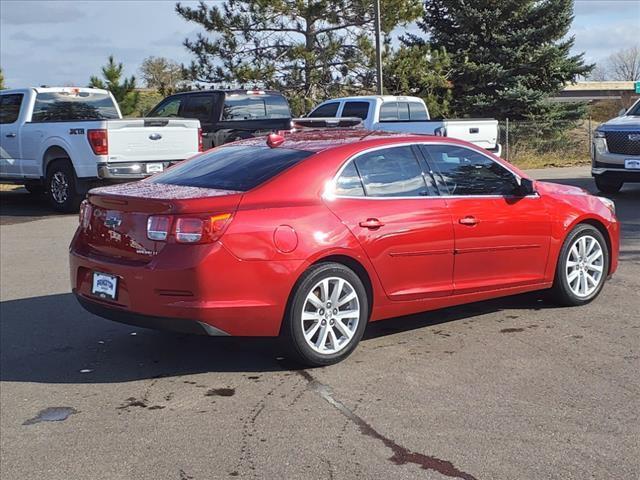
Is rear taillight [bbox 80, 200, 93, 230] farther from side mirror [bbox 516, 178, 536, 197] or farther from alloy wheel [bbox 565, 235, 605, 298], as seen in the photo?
alloy wheel [bbox 565, 235, 605, 298]

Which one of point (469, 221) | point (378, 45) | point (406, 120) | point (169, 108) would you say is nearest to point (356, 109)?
point (406, 120)

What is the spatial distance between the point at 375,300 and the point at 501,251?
126 cm

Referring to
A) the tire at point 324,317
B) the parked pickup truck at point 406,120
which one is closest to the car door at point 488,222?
the tire at point 324,317

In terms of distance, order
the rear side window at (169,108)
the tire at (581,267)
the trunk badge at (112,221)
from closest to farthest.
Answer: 1. the trunk badge at (112,221)
2. the tire at (581,267)
3. the rear side window at (169,108)

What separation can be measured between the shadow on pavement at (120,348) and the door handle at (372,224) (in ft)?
3.41

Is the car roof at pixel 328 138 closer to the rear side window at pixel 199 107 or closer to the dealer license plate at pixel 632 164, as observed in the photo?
the dealer license plate at pixel 632 164

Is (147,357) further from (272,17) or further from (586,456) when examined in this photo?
(272,17)

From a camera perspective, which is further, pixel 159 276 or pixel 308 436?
pixel 159 276

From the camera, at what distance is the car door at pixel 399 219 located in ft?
17.6

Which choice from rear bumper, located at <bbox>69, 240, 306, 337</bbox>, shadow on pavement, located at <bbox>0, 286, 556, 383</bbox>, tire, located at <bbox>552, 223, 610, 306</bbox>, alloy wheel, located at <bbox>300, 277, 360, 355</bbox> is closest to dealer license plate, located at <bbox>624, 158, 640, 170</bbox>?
tire, located at <bbox>552, 223, 610, 306</bbox>

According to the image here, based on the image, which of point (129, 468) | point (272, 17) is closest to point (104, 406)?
point (129, 468)

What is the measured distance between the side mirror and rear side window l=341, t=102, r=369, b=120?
427 inches

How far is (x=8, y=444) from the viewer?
4281 millimetres

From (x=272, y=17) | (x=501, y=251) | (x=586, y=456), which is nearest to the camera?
(x=586, y=456)
